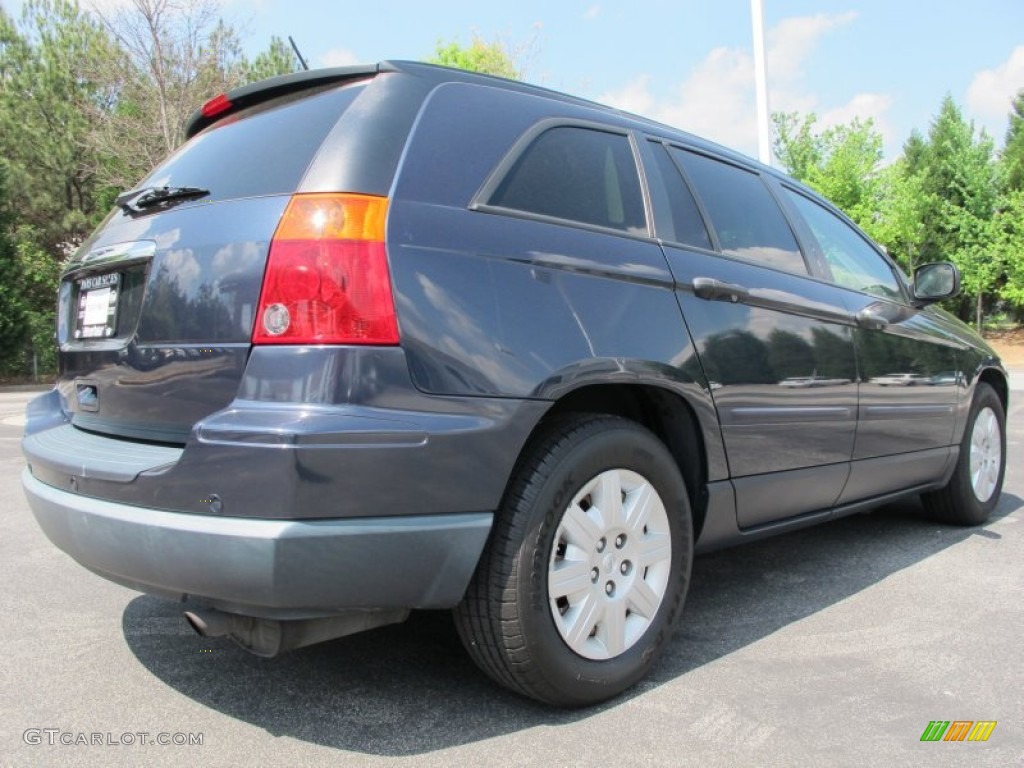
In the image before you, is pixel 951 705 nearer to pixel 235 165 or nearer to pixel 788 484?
pixel 788 484

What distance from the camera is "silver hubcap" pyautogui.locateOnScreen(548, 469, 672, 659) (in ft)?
7.22

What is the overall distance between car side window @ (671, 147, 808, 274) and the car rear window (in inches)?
52.1

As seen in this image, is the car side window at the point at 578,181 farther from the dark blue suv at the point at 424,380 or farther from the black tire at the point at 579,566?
the black tire at the point at 579,566

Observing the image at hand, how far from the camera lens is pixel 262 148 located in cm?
232

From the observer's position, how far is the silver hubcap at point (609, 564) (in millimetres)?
2201

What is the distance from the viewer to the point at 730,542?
283 centimetres

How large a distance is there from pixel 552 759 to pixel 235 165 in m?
1.82

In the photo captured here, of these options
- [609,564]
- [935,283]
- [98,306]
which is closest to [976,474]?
[935,283]

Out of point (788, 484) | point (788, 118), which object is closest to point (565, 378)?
point (788, 484)

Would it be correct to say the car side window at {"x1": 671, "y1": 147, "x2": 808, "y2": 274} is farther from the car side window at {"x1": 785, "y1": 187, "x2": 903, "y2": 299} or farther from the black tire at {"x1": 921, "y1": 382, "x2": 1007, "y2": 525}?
the black tire at {"x1": 921, "y1": 382, "x2": 1007, "y2": 525}

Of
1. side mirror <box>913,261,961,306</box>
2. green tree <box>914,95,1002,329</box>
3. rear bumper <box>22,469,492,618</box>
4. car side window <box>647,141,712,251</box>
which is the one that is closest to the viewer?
rear bumper <box>22,469,492,618</box>

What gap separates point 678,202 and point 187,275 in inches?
64.7

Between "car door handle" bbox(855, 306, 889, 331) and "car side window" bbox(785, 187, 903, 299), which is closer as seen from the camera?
"car door handle" bbox(855, 306, 889, 331)

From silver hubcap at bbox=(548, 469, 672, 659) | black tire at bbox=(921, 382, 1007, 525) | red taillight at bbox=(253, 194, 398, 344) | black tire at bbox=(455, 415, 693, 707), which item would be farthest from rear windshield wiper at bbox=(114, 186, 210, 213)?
black tire at bbox=(921, 382, 1007, 525)
